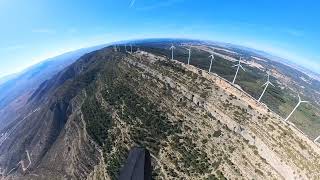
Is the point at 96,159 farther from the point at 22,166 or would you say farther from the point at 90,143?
the point at 22,166

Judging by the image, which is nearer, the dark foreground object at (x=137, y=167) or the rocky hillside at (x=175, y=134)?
the dark foreground object at (x=137, y=167)

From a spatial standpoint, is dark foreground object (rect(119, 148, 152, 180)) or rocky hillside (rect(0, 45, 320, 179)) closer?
dark foreground object (rect(119, 148, 152, 180))

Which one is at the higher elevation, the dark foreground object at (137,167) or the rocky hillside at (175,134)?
the dark foreground object at (137,167)

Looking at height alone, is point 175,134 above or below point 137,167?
below

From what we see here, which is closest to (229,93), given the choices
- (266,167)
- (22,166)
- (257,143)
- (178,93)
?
(178,93)
